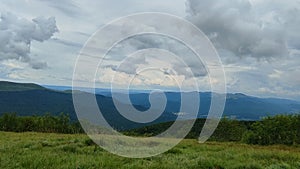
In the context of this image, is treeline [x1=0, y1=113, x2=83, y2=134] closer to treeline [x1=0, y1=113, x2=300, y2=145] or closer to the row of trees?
treeline [x1=0, y1=113, x2=300, y2=145]

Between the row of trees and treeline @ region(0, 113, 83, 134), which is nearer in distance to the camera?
the row of trees

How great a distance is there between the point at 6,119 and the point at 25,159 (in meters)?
66.2

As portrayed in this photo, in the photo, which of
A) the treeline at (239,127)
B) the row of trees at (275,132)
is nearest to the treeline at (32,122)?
the treeline at (239,127)

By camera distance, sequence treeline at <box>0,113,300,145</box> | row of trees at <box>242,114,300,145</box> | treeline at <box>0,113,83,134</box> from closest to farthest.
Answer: row of trees at <box>242,114,300,145</box>
treeline at <box>0,113,300,145</box>
treeline at <box>0,113,83,134</box>

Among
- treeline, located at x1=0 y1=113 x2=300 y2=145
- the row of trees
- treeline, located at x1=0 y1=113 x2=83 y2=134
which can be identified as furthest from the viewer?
treeline, located at x1=0 y1=113 x2=83 y2=134

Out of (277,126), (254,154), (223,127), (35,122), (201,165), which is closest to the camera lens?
(201,165)

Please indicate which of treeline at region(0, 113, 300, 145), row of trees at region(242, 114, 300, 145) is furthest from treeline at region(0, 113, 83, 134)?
row of trees at region(242, 114, 300, 145)

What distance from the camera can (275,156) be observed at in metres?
16.4

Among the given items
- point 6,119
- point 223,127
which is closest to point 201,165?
point 223,127

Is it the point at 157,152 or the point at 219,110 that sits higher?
the point at 219,110

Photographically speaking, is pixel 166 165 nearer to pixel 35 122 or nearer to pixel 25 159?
pixel 25 159

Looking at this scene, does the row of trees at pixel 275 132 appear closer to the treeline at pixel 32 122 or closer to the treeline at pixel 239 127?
the treeline at pixel 239 127

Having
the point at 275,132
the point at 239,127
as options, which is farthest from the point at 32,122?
the point at 275,132

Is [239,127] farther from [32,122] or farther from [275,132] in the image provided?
[32,122]
